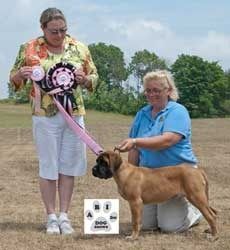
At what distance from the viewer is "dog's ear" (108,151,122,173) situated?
6.38 metres

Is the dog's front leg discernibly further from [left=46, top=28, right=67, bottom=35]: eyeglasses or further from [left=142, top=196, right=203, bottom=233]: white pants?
[left=46, top=28, right=67, bottom=35]: eyeglasses

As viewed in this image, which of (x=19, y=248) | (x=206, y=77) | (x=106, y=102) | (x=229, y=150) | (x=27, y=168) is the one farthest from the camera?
(x=206, y=77)

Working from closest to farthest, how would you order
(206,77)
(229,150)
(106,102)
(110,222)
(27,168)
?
(110,222) < (27,168) < (229,150) < (106,102) < (206,77)

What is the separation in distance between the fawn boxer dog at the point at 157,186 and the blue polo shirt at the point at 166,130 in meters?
0.29

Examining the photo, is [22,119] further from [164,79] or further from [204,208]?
[204,208]

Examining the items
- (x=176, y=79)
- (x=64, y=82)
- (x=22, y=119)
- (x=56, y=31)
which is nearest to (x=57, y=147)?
(x=64, y=82)

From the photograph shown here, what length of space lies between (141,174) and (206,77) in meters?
78.0

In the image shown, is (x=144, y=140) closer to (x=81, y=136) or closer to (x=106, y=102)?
(x=81, y=136)

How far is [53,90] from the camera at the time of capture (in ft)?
22.6

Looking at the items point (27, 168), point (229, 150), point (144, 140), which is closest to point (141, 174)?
point (144, 140)

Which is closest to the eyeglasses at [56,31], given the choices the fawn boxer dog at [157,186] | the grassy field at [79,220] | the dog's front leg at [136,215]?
the fawn boxer dog at [157,186]

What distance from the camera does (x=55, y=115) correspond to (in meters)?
6.91

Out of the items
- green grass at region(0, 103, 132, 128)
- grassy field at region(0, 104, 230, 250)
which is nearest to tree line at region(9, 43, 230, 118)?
green grass at region(0, 103, 132, 128)

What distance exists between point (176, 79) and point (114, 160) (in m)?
71.8
